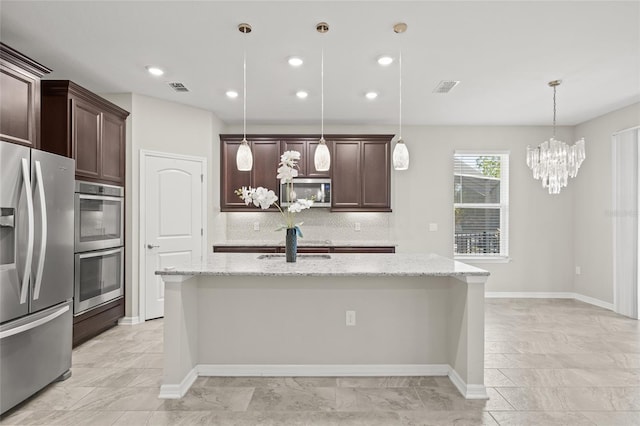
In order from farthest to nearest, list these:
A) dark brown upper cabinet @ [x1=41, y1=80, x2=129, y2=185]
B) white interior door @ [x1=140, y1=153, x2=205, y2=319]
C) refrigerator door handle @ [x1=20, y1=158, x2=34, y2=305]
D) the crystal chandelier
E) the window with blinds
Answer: the window with blinds
white interior door @ [x1=140, y1=153, x2=205, y2=319]
the crystal chandelier
dark brown upper cabinet @ [x1=41, y1=80, x2=129, y2=185]
refrigerator door handle @ [x1=20, y1=158, x2=34, y2=305]

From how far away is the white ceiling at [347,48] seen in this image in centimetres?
259

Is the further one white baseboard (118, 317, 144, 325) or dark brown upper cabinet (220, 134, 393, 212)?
dark brown upper cabinet (220, 134, 393, 212)

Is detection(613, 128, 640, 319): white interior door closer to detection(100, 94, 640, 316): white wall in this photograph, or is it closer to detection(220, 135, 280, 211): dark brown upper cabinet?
detection(100, 94, 640, 316): white wall

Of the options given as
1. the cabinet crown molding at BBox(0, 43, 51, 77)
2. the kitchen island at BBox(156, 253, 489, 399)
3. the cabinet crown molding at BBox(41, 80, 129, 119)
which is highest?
the cabinet crown molding at BBox(41, 80, 129, 119)

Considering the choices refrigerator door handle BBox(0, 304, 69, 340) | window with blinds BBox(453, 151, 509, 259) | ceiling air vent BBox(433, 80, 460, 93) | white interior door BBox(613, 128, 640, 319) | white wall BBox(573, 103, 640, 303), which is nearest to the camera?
refrigerator door handle BBox(0, 304, 69, 340)

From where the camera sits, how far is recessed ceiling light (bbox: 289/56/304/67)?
10.9ft

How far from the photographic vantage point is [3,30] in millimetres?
2877

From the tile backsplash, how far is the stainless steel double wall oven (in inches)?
70.0

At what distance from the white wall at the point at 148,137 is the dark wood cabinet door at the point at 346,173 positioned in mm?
1793

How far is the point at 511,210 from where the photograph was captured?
5.82m

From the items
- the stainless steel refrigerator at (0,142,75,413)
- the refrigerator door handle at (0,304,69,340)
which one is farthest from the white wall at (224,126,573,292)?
the refrigerator door handle at (0,304,69,340)

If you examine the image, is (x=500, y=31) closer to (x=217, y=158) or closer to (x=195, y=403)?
(x=195, y=403)

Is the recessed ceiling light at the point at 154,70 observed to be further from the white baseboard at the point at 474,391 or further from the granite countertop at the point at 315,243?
the white baseboard at the point at 474,391

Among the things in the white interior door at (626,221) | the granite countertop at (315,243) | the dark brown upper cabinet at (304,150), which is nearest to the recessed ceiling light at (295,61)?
the dark brown upper cabinet at (304,150)
